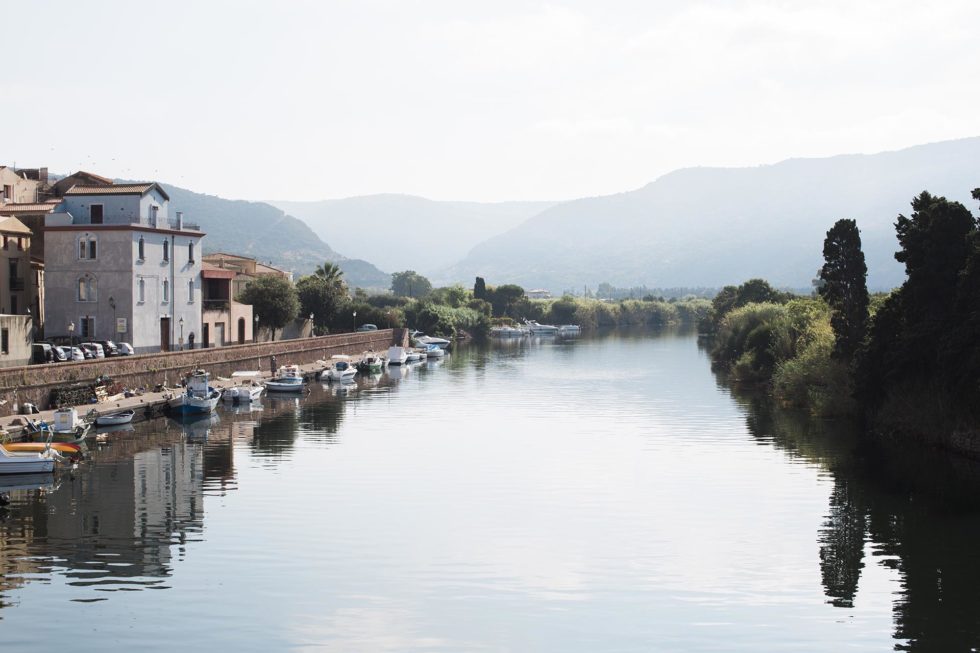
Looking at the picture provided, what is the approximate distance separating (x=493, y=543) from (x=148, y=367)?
39.6 meters

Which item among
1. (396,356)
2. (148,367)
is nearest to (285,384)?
(148,367)

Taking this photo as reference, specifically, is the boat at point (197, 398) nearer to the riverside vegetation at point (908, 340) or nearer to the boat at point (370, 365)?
the riverside vegetation at point (908, 340)

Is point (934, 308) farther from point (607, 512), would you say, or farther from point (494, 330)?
point (494, 330)

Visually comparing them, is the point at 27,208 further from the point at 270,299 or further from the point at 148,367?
the point at 270,299

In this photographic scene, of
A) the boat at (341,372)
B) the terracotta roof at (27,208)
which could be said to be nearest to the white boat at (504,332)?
the boat at (341,372)

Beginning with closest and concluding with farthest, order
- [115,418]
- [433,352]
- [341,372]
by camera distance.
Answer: [115,418] < [341,372] < [433,352]

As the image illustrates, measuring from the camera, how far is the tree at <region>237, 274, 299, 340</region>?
9838 cm

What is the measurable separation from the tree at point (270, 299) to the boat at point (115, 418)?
42.0 meters

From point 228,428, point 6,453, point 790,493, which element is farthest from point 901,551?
point 228,428

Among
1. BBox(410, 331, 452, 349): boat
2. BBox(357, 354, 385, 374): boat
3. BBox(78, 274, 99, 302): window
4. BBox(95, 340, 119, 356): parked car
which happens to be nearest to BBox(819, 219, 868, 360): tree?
BBox(95, 340, 119, 356): parked car

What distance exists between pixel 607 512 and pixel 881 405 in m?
23.1

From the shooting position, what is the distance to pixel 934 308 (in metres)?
48.6

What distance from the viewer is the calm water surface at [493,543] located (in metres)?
24.3

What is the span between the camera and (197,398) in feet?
201
